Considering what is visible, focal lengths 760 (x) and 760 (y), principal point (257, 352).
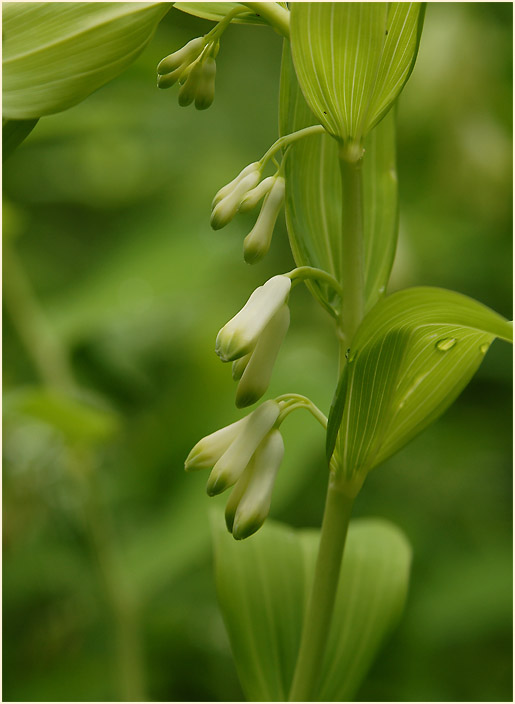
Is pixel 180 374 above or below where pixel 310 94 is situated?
below

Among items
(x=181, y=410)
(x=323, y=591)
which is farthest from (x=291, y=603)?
(x=181, y=410)

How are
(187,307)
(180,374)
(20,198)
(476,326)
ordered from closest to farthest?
(476,326)
(180,374)
(187,307)
(20,198)

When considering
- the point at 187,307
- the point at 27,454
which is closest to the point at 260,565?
the point at 27,454

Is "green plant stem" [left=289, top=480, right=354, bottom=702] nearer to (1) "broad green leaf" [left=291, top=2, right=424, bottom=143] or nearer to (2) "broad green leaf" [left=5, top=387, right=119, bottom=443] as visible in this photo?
(1) "broad green leaf" [left=291, top=2, right=424, bottom=143]

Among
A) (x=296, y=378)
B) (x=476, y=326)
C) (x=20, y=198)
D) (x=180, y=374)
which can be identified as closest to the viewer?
(x=476, y=326)

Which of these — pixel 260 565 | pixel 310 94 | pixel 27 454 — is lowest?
pixel 27 454

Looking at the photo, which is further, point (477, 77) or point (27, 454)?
point (477, 77)

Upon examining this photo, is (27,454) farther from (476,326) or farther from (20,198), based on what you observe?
(476,326)

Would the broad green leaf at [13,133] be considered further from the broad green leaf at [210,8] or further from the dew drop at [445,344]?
the dew drop at [445,344]
